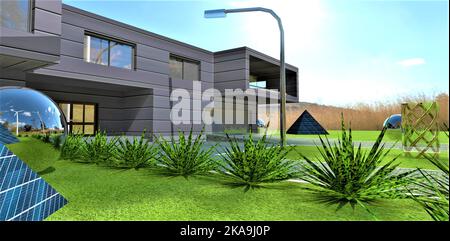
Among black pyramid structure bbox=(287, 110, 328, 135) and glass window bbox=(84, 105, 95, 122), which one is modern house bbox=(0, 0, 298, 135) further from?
black pyramid structure bbox=(287, 110, 328, 135)

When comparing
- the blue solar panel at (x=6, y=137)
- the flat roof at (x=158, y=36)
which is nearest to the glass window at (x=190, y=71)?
the flat roof at (x=158, y=36)

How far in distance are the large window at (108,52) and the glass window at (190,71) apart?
13.0 ft

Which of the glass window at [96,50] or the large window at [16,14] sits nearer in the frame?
the large window at [16,14]

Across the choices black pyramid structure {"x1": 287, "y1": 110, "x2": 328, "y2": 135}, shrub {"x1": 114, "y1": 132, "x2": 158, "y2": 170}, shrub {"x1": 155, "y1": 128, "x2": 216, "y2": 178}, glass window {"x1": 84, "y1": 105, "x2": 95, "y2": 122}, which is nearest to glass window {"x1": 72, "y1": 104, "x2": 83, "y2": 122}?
glass window {"x1": 84, "y1": 105, "x2": 95, "y2": 122}

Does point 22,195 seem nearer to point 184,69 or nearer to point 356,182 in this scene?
point 356,182

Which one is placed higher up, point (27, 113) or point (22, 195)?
point (27, 113)

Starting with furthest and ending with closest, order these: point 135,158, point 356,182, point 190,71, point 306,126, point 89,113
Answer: point 306,126 → point 190,71 → point 89,113 → point 135,158 → point 356,182

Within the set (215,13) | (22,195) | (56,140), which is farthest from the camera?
(215,13)

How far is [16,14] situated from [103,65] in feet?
16.4

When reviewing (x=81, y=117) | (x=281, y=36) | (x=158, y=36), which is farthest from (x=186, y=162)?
(x=158, y=36)

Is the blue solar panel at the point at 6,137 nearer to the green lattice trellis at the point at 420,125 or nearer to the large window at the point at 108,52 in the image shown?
the large window at the point at 108,52

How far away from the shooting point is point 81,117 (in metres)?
14.2

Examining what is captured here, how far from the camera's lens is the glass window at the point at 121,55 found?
13.4 meters

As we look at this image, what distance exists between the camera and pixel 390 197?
3.51 metres
